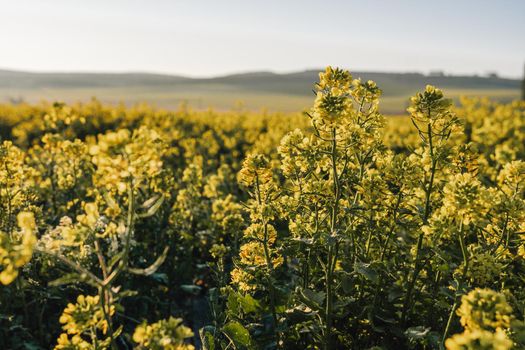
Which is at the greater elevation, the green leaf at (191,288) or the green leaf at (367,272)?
the green leaf at (367,272)

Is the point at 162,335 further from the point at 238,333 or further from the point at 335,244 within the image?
the point at 335,244

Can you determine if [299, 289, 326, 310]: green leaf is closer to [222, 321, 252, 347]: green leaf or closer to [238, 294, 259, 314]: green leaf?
[222, 321, 252, 347]: green leaf

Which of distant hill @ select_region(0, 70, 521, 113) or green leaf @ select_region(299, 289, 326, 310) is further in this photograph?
distant hill @ select_region(0, 70, 521, 113)

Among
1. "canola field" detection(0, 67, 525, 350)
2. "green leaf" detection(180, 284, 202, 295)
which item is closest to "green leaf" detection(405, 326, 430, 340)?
"canola field" detection(0, 67, 525, 350)

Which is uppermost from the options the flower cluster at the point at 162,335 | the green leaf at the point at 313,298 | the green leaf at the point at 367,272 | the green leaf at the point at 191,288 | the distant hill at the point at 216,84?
the distant hill at the point at 216,84

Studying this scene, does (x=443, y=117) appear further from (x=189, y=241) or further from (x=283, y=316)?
(x=189, y=241)

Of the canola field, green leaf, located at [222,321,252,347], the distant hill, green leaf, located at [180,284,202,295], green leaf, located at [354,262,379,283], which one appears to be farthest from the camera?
the distant hill

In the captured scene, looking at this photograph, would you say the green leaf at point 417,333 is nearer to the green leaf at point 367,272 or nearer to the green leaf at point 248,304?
the green leaf at point 367,272

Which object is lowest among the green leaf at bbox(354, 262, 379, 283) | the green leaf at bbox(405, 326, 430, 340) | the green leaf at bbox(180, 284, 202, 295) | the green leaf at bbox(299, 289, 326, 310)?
the green leaf at bbox(180, 284, 202, 295)

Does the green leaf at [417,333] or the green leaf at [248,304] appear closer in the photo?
the green leaf at [417,333]

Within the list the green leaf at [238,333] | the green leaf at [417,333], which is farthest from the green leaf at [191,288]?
the green leaf at [417,333]

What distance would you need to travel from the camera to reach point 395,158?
340cm

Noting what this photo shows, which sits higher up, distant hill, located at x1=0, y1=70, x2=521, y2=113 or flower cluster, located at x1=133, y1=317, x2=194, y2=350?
distant hill, located at x1=0, y1=70, x2=521, y2=113

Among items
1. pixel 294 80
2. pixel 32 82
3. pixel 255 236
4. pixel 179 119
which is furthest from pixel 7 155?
pixel 32 82
